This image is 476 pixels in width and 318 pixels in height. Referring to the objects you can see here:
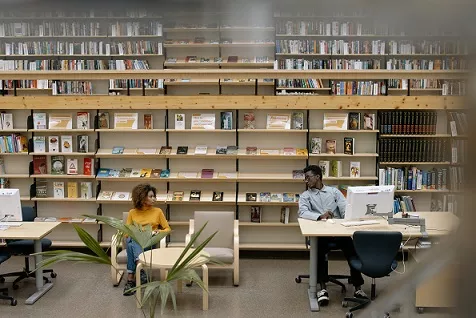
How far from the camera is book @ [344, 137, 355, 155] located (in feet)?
23.1

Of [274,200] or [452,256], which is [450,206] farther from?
[274,200]

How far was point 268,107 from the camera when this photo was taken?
270 inches

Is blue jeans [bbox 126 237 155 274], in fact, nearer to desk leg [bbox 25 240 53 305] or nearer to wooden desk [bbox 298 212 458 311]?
desk leg [bbox 25 240 53 305]

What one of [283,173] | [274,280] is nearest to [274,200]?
[283,173]

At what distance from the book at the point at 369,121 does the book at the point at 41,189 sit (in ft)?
13.5

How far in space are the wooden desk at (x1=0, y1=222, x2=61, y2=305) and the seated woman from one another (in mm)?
845

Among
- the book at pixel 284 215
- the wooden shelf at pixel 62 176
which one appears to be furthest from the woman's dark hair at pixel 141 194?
the book at pixel 284 215

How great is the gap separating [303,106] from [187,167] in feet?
5.41

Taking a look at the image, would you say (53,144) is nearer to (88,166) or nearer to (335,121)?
(88,166)

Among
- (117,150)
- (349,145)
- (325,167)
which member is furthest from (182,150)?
(349,145)

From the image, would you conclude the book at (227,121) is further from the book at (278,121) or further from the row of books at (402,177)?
the row of books at (402,177)

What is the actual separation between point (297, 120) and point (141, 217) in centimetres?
229

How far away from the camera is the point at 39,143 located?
7207 mm

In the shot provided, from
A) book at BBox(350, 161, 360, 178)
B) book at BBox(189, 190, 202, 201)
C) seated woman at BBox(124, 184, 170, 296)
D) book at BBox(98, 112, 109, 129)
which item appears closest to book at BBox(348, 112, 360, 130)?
book at BBox(350, 161, 360, 178)
